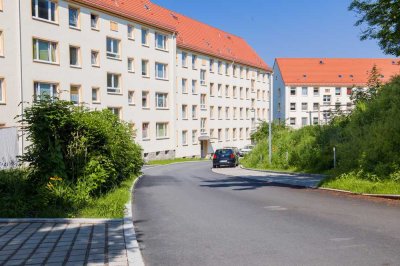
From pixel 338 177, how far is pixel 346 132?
6938mm

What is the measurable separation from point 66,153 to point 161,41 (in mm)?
35396

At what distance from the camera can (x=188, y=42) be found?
5191 cm

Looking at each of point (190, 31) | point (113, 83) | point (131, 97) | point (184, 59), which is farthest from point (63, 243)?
point (190, 31)

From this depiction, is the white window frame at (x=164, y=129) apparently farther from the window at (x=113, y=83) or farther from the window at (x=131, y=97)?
the window at (x=113, y=83)

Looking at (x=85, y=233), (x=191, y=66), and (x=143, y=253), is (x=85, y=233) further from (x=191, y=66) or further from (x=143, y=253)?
(x=191, y=66)

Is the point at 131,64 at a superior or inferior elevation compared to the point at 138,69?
superior

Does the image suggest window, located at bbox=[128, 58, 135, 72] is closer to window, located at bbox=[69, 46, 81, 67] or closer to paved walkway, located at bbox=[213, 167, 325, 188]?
window, located at bbox=[69, 46, 81, 67]

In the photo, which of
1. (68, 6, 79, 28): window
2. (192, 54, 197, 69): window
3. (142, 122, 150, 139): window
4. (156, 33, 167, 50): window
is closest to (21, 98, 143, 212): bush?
(68, 6, 79, 28): window

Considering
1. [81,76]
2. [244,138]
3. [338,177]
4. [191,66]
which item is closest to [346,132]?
[338,177]

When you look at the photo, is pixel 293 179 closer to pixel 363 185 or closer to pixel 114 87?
pixel 363 185

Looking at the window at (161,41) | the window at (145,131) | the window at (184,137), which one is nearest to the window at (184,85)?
the window at (184,137)

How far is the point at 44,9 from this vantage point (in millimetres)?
31188

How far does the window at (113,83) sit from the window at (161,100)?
6397mm

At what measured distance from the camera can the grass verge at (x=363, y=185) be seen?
12438 mm
